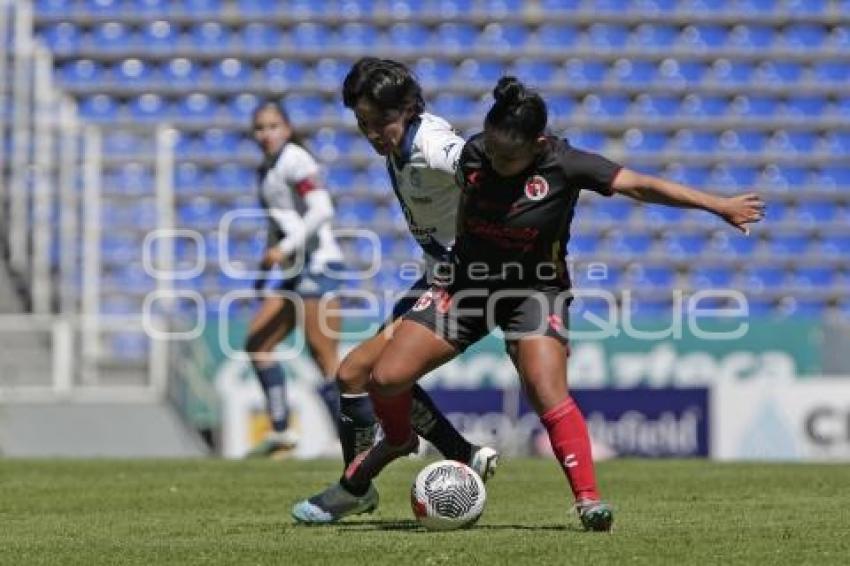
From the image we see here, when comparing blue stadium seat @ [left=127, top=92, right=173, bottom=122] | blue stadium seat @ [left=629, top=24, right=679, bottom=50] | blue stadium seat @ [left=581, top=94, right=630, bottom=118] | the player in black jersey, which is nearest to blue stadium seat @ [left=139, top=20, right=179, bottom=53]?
blue stadium seat @ [left=127, top=92, right=173, bottom=122]

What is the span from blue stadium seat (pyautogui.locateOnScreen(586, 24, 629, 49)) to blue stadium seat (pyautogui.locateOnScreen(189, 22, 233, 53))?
464cm

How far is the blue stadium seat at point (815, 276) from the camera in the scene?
71.9 feet

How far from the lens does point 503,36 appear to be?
76.1 feet

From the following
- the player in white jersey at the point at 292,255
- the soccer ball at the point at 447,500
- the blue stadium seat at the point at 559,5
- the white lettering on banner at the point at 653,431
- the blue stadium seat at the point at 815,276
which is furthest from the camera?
the blue stadium seat at the point at 559,5

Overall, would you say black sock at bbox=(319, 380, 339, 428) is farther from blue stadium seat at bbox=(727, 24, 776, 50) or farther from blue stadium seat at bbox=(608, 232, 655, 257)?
blue stadium seat at bbox=(727, 24, 776, 50)

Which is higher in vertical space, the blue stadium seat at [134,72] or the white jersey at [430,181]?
the blue stadium seat at [134,72]

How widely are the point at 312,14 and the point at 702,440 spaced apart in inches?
355

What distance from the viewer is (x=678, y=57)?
75.3 ft

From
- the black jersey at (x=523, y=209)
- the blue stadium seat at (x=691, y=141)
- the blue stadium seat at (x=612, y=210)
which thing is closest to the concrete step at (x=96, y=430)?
the blue stadium seat at (x=612, y=210)

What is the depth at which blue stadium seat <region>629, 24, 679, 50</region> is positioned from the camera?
23141 millimetres

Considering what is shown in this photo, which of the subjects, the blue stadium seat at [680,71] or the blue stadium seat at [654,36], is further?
the blue stadium seat at [654,36]

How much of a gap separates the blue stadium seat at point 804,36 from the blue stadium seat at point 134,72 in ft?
26.7

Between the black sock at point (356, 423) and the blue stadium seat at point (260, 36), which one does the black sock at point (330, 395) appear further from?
the blue stadium seat at point (260, 36)

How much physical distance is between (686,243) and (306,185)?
986 cm
